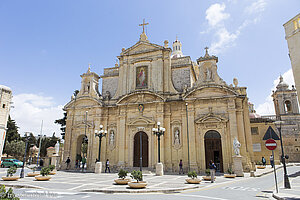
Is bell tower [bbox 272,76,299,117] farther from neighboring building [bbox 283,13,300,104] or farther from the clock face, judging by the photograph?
neighboring building [bbox 283,13,300,104]

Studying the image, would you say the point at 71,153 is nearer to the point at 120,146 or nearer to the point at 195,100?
the point at 120,146

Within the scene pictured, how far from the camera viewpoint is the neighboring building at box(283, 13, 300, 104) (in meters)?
9.03

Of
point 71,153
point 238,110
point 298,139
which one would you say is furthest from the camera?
point 298,139

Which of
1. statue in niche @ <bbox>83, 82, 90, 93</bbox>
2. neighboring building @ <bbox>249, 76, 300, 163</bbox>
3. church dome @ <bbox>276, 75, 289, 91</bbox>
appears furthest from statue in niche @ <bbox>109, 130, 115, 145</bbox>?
church dome @ <bbox>276, 75, 289, 91</bbox>

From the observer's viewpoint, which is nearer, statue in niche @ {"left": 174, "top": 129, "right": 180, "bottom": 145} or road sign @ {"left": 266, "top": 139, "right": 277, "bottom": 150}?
road sign @ {"left": 266, "top": 139, "right": 277, "bottom": 150}

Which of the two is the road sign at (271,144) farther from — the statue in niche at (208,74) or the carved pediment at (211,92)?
the statue in niche at (208,74)

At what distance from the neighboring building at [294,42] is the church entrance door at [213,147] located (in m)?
15.2

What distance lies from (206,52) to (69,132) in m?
20.7

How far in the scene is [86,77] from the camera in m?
30.4

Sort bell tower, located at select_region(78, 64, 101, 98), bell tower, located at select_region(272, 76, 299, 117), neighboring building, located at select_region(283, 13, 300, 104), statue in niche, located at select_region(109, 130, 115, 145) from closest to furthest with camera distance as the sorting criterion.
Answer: neighboring building, located at select_region(283, 13, 300, 104) < statue in niche, located at select_region(109, 130, 115, 145) < bell tower, located at select_region(78, 64, 101, 98) < bell tower, located at select_region(272, 76, 299, 117)

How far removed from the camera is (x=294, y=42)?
30.6 ft

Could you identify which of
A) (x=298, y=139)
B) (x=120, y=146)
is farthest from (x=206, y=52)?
(x=298, y=139)

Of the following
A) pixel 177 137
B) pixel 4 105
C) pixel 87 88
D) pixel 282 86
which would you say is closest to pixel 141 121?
pixel 177 137

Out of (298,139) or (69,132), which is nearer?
(69,132)
